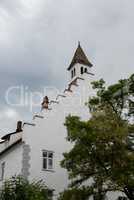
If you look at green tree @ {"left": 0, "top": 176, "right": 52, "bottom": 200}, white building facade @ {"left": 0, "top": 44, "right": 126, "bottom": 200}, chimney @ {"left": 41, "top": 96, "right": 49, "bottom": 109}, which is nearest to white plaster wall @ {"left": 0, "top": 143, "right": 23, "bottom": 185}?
white building facade @ {"left": 0, "top": 44, "right": 126, "bottom": 200}

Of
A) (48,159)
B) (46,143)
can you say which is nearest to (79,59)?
(46,143)

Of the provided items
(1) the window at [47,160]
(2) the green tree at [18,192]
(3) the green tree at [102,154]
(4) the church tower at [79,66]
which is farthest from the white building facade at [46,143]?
(2) the green tree at [18,192]

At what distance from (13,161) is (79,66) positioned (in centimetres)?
1158

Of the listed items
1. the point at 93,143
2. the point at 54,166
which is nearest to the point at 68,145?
the point at 54,166

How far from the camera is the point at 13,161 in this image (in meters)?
32.5

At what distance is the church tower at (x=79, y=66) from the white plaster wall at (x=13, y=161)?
9.31 m

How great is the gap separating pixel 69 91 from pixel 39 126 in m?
4.77

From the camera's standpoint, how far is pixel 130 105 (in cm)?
2992

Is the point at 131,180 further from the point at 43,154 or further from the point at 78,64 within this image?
the point at 78,64

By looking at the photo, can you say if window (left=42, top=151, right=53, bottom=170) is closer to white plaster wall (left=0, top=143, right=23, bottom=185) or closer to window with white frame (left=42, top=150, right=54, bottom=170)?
window with white frame (left=42, top=150, right=54, bottom=170)

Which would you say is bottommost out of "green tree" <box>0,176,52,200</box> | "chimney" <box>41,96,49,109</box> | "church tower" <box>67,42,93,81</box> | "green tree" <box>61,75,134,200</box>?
"green tree" <box>0,176,52,200</box>

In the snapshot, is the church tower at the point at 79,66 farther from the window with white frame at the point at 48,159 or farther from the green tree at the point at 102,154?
the green tree at the point at 102,154

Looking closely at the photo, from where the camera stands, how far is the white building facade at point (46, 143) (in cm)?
3116

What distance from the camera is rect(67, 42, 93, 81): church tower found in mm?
37969
